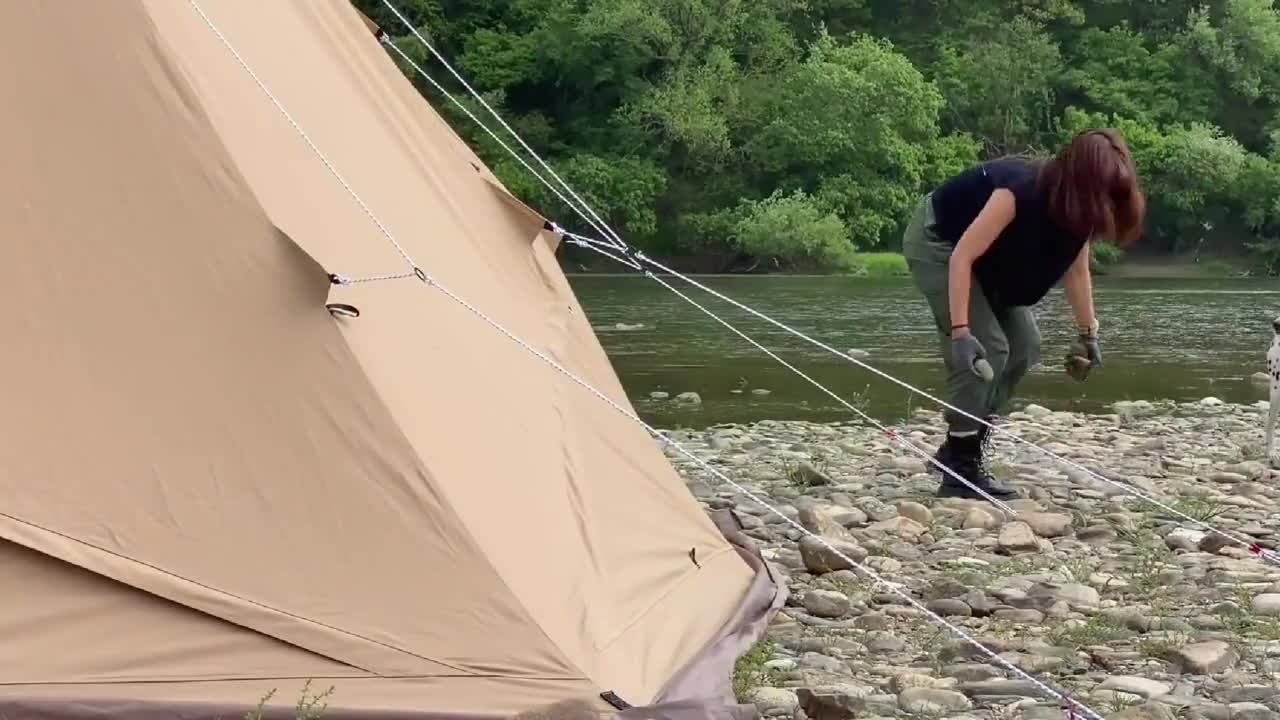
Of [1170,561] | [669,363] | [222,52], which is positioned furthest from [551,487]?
[669,363]

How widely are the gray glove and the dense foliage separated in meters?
30.5

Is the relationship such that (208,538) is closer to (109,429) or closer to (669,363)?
(109,429)

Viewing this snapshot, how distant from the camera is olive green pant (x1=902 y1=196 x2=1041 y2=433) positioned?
6.00 metres

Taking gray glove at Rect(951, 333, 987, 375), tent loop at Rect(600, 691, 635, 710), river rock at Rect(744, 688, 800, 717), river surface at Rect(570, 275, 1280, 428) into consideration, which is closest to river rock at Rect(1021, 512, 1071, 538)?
gray glove at Rect(951, 333, 987, 375)

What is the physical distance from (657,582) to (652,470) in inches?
22.2

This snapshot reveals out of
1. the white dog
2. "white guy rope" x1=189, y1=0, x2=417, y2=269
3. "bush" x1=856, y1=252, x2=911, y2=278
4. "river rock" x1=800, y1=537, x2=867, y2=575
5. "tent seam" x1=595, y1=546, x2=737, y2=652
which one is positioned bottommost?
"bush" x1=856, y1=252, x2=911, y2=278

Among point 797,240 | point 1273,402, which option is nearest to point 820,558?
point 1273,402

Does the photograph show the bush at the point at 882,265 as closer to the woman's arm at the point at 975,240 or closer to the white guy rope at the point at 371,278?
the woman's arm at the point at 975,240

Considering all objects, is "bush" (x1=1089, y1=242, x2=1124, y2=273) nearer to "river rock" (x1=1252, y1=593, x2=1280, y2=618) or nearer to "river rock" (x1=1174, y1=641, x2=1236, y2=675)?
"river rock" (x1=1252, y1=593, x2=1280, y2=618)

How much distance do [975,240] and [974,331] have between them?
45cm

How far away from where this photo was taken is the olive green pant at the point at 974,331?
6.00 meters

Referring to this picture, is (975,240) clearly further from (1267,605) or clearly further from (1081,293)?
(1267,605)

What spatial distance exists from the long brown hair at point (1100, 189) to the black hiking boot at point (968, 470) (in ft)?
3.90

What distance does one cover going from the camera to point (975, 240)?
5703 millimetres
